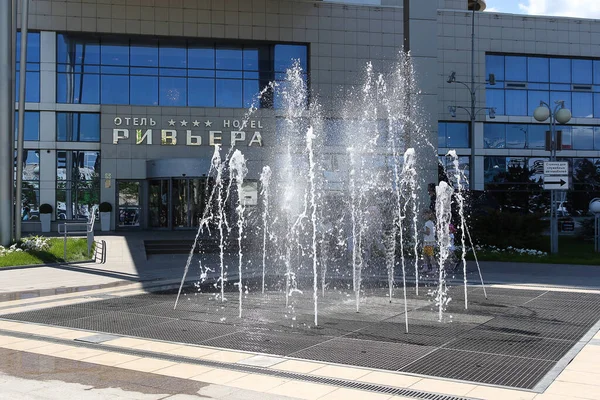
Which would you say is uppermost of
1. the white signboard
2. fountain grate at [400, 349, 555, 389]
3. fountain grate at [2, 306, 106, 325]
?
the white signboard

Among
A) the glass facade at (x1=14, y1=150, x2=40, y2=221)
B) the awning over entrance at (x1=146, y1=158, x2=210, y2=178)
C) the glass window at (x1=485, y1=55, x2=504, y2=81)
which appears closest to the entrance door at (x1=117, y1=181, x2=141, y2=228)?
the awning over entrance at (x1=146, y1=158, x2=210, y2=178)

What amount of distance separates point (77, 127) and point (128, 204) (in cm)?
491

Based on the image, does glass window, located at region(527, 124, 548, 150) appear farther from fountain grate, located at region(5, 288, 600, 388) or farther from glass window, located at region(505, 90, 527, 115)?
fountain grate, located at region(5, 288, 600, 388)

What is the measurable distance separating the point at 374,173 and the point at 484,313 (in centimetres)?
1655

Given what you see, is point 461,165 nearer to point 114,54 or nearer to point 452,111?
point 452,111

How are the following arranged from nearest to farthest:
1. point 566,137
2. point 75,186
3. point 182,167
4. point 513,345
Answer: point 513,345, point 182,167, point 75,186, point 566,137

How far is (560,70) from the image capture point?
39.6 m

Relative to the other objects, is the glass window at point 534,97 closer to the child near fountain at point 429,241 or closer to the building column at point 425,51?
the building column at point 425,51

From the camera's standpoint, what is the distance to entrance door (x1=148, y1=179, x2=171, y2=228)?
3266 cm

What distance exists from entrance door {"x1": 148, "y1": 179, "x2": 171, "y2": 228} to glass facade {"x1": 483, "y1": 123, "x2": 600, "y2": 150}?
20.1m

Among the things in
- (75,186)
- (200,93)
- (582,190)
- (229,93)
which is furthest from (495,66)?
(75,186)

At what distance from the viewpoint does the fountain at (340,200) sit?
14641 millimetres

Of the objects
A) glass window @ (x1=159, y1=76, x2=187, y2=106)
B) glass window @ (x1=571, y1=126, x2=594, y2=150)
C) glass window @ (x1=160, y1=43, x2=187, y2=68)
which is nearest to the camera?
Answer: glass window @ (x1=159, y1=76, x2=187, y2=106)

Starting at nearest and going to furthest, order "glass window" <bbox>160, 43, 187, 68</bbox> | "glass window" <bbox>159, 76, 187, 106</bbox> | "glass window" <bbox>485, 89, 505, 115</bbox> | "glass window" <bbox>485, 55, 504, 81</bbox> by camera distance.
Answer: "glass window" <bbox>159, 76, 187, 106</bbox> < "glass window" <bbox>160, 43, 187, 68</bbox> < "glass window" <bbox>485, 89, 505, 115</bbox> < "glass window" <bbox>485, 55, 504, 81</bbox>
